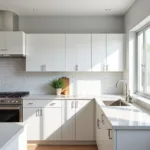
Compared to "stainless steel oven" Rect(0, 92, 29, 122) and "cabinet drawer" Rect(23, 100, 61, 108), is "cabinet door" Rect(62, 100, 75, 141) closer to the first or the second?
"cabinet drawer" Rect(23, 100, 61, 108)

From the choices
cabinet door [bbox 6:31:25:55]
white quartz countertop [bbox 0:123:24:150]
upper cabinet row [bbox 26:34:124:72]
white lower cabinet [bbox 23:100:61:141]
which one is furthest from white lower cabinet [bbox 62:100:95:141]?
white quartz countertop [bbox 0:123:24:150]

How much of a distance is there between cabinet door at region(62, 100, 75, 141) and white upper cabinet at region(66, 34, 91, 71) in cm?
73

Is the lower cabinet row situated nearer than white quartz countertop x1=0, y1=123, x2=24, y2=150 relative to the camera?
No

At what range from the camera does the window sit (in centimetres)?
354

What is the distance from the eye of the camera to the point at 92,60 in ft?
13.6

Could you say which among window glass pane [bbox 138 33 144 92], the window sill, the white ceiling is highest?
the white ceiling

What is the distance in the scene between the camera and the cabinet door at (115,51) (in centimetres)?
416

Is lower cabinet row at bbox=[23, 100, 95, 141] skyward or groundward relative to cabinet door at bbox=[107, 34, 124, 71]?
groundward

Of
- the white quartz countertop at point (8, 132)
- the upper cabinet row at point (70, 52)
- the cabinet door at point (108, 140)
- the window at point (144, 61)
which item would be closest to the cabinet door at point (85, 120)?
the upper cabinet row at point (70, 52)

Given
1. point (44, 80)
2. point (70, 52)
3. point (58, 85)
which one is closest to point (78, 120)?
point (58, 85)

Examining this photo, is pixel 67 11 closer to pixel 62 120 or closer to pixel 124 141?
pixel 62 120

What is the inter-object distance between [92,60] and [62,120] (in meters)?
1.29

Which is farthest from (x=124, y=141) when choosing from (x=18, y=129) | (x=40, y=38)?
(x=40, y=38)

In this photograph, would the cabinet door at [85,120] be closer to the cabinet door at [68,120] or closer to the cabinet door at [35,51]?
the cabinet door at [68,120]
